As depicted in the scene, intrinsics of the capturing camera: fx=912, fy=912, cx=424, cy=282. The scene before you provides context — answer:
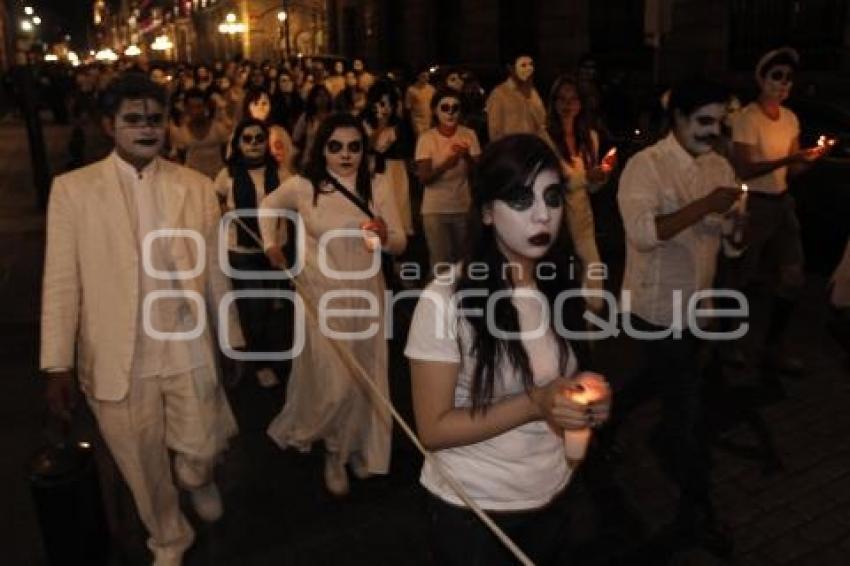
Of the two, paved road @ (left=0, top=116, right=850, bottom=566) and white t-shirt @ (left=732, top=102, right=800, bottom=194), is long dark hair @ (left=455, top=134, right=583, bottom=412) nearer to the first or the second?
paved road @ (left=0, top=116, right=850, bottom=566)

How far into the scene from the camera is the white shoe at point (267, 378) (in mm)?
6520

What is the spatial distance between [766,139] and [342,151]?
2.96 meters

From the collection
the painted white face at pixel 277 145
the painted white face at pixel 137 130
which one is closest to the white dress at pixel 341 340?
the painted white face at pixel 137 130

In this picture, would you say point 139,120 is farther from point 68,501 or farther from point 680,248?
point 680,248

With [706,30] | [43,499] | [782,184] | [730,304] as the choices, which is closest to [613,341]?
[730,304]

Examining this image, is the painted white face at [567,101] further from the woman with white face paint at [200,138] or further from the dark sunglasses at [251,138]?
the woman with white face paint at [200,138]

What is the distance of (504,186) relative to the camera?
2482 mm

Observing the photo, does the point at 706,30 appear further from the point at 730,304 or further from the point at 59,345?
the point at 59,345

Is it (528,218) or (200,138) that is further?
(200,138)

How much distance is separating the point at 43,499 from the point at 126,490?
3.56 feet

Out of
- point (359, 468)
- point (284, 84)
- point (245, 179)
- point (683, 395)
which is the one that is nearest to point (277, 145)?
point (245, 179)

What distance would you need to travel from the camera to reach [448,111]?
7148 millimetres

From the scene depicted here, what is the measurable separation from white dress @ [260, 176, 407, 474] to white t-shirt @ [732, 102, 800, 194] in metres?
2.58

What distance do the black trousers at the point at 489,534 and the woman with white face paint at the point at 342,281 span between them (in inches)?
79.4
